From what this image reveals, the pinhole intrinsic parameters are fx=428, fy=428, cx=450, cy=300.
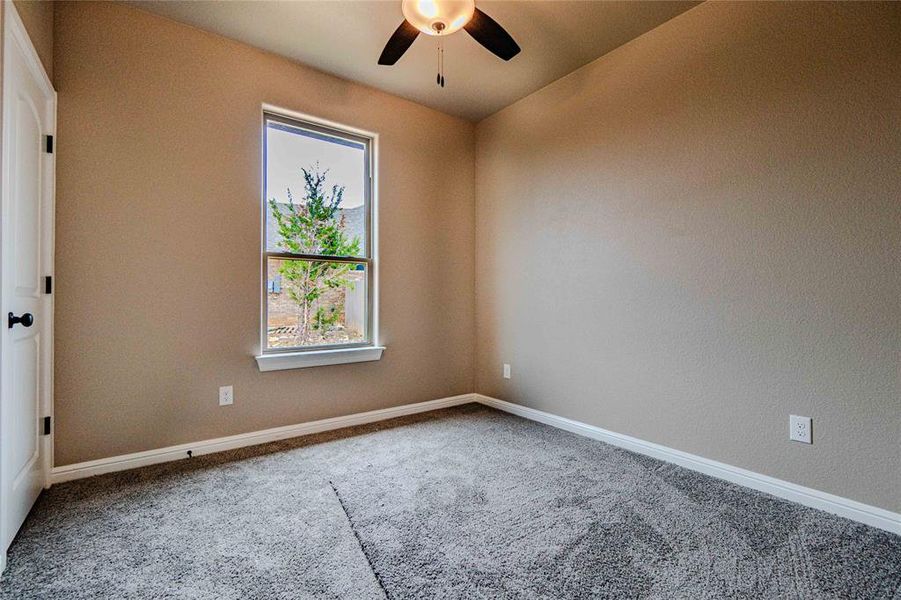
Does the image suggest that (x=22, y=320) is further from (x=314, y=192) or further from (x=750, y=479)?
(x=750, y=479)

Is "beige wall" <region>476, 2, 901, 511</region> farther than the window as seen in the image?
No

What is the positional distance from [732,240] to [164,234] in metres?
3.20

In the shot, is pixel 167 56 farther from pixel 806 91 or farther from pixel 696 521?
pixel 696 521

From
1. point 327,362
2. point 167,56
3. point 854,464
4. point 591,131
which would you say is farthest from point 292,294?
point 854,464

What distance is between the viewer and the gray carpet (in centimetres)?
145

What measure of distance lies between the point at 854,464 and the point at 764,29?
2.13 m

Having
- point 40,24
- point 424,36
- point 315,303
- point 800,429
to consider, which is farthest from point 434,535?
point 40,24

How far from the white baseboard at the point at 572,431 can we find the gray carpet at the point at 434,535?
92 mm

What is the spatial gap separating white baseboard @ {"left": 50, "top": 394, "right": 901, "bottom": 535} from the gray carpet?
0.09 metres

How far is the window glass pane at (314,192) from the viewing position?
2.98m

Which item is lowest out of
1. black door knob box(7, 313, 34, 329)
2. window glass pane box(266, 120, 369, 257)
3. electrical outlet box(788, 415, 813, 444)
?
electrical outlet box(788, 415, 813, 444)

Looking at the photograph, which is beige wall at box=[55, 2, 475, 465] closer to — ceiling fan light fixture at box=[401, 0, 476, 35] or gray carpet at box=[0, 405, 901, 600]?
gray carpet at box=[0, 405, 901, 600]

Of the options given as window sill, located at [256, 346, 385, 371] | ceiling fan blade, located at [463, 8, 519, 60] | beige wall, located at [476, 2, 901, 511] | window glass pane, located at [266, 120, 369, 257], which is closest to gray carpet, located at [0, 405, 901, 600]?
beige wall, located at [476, 2, 901, 511]

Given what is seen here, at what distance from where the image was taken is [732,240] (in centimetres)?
230
